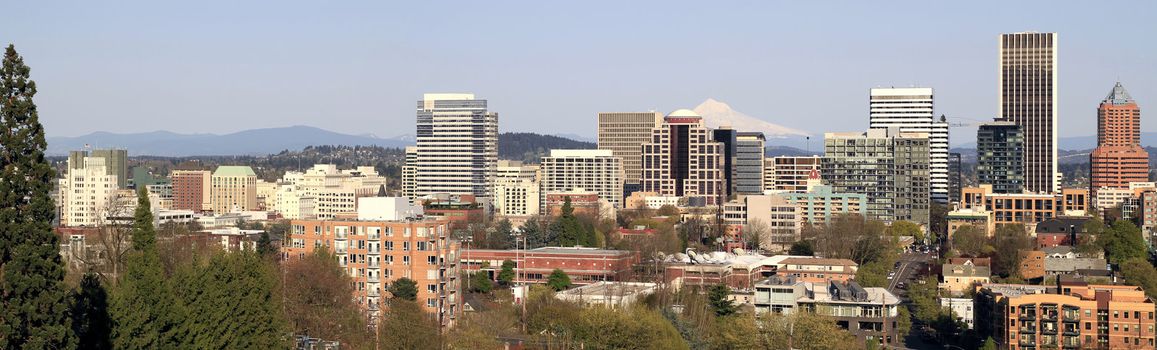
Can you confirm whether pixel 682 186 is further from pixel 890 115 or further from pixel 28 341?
pixel 28 341

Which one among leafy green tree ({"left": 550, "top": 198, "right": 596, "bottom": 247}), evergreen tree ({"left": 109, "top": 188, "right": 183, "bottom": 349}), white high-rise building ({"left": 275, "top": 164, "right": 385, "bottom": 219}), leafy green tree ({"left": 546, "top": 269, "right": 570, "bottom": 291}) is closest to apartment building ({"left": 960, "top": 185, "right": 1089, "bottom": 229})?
leafy green tree ({"left": 550, "top": 198, "right": 596, "bottom": 247})

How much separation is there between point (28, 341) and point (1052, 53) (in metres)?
157

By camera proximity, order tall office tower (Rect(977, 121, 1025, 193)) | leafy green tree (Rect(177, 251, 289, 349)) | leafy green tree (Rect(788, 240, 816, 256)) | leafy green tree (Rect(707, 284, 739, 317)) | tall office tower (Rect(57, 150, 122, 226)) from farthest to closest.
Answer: tall office tower (Rect(977, 121, 1025, 193))
tall office tower (Rect(57, 150, 122, 226))
leafy green tree (Rect(788, 240, 816, 256))
leafy green tree (Rect(707, 284, 739, 317))
leafy green tree (Rect(177, 251, 289, 349))

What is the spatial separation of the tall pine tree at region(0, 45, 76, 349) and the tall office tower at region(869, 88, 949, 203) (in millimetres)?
138841

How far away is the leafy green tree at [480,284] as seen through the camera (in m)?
73.0

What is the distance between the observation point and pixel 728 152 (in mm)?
181625

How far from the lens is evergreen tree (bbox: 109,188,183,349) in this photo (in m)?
34.8

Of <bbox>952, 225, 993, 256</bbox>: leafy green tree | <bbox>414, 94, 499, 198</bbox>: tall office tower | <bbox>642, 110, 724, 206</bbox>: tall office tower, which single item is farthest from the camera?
<bbox>642, 110, 724, 206</bbox>: tall office tower

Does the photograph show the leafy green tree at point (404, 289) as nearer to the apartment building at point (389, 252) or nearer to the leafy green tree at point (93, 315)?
the apartment building at point (389, 252)

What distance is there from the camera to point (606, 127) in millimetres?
194125

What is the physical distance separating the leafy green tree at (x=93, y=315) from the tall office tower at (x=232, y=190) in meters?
136

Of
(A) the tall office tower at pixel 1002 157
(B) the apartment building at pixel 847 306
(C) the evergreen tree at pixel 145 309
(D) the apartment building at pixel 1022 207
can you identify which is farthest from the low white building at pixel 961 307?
(A) the tall office tower at pixel 1002 157

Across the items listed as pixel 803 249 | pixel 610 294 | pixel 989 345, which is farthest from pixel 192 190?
pixel 989 345

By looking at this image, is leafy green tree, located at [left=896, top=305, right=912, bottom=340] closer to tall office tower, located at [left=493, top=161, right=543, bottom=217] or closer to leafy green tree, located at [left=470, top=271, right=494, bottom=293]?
leafy green tree, located at [left=470, top=271, right=494, bottom=293]
